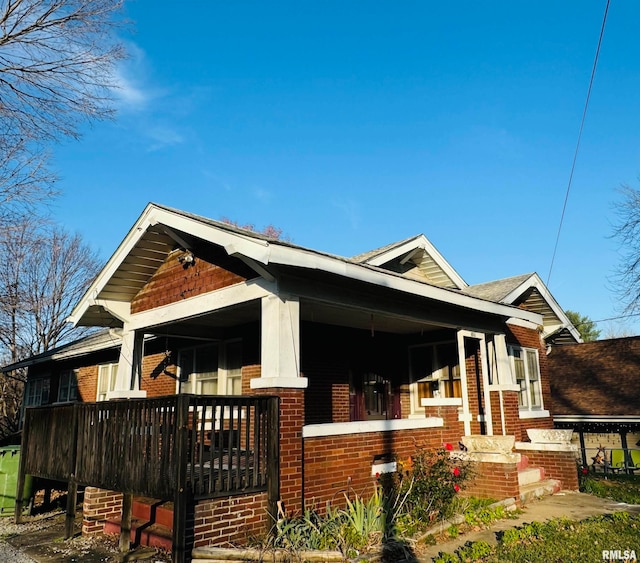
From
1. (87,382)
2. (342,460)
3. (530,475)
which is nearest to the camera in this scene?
(342,460)

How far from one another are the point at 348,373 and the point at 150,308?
4.28 metres

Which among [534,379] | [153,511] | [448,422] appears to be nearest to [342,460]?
[153,511]

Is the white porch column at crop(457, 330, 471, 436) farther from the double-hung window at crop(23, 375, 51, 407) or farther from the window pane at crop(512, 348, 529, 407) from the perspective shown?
the double-hung window at crop(23, 375, 51, 407)

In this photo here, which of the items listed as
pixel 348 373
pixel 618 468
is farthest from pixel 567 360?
→ pixel 348 373

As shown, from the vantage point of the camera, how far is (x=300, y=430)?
684 centimetres

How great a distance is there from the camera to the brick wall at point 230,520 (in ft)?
19.2

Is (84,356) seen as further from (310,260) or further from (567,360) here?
(567,360)

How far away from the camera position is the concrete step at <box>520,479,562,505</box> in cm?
894

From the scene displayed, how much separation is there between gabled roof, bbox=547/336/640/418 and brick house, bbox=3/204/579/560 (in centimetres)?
438

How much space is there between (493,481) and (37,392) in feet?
56.4

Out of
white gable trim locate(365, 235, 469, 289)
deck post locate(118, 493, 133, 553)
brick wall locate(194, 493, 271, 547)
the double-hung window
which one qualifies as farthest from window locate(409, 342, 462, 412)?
the double-hung window

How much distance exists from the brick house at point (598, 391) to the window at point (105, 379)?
1449 cm

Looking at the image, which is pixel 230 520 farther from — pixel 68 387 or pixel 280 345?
pixel 68 387

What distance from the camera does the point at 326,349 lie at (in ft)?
36.2
